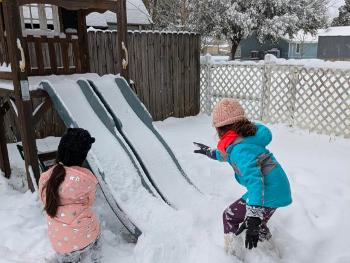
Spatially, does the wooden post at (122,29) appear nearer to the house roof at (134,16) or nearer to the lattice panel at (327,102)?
the lattice panel at (327,102)

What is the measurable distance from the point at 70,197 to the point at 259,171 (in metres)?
1.37

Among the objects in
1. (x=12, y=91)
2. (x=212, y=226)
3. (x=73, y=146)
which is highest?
(x=12, y=91)

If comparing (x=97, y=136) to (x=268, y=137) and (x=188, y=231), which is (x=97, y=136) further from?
(x=268, y=137)

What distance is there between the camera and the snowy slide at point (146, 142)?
364 cm

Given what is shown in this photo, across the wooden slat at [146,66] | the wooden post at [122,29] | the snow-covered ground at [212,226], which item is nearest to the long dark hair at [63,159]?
the snow-covered ground at [212,226]

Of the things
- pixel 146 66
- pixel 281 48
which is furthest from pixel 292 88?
pixel 281 48

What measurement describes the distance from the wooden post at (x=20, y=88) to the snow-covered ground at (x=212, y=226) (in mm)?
439

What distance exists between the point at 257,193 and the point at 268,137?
0.44 meters

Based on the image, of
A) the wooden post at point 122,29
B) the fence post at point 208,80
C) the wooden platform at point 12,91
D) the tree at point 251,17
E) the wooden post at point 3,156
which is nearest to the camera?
the wooden platform at point 12,91

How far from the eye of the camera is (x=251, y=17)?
1692 cm

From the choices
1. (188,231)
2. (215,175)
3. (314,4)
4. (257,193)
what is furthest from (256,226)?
(314,4)

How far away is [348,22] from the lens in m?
31.7

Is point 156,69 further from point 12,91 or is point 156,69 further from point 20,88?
point 20,88

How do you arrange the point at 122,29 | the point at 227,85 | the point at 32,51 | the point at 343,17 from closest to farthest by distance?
the point at 122,29, the point at 32,51, the point at 227,85, the point at 343,17
